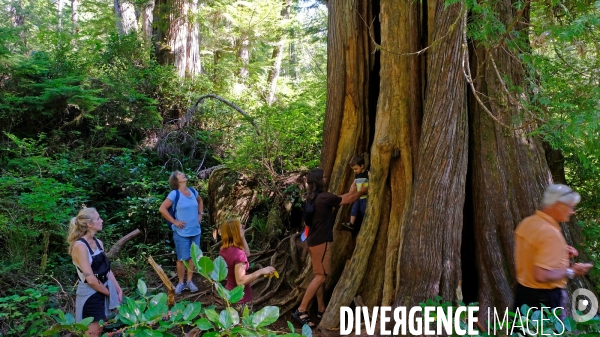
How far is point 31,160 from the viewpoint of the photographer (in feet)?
24.2

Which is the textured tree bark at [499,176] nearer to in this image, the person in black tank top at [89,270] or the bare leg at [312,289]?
the bare leg at [312,289]

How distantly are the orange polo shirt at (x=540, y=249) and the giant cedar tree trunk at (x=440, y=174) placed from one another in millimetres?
932

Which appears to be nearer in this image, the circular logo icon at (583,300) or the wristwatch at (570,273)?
the wristwatch at (570,273)

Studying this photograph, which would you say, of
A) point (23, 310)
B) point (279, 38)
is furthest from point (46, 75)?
point (279, 38)

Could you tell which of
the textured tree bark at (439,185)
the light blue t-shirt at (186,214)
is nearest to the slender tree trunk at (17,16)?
the light blue t-shirt at (186,214)

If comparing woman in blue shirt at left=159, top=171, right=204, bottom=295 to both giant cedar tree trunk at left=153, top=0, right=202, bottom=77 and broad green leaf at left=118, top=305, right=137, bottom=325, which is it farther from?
giant cedar tree trunk at left=153, top=0, right=202, bottom=77

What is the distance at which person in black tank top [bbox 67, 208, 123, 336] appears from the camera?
3.92m

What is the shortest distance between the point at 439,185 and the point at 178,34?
917 cm

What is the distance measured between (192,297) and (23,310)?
1.96m

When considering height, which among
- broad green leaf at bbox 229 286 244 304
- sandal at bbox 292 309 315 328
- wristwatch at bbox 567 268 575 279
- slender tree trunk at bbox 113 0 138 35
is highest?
slender tree trunk at bbox 113 0 138 35

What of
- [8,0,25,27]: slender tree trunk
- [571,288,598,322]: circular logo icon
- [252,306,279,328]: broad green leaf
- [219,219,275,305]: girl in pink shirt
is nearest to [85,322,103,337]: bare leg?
[219,219,275,305]: girl in pink shirt

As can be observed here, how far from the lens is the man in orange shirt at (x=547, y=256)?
3.23 metres

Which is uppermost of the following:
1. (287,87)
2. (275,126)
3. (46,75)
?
(287,87)

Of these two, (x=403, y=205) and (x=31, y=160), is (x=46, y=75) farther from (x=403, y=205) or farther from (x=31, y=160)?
(x=403, y=205)
